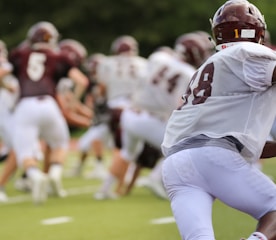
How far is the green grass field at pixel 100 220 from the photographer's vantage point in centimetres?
744

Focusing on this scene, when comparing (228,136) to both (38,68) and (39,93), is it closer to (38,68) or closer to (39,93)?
(39,93)

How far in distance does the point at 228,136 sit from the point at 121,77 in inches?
316

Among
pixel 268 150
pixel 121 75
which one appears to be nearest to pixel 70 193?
pixel 121 75

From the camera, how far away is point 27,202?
10070 millimetres

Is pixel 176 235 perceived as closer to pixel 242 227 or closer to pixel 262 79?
pixel 242 227

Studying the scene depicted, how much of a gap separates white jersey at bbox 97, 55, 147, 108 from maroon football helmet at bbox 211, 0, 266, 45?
736 cm

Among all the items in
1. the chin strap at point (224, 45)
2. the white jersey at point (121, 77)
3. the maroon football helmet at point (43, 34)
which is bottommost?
the white jersey at point (121, 77)

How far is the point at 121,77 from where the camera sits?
1269 centimetres

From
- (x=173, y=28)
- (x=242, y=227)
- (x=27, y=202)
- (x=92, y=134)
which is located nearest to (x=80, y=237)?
(x=242, y=227)

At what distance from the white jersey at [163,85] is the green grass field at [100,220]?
3.02ft

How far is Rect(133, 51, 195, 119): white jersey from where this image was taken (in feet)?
31.2

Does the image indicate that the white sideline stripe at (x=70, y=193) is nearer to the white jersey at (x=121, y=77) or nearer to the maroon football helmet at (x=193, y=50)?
the white jersey at (x=121, y=77)

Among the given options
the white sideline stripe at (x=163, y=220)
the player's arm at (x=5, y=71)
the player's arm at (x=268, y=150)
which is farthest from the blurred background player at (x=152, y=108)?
the player's arm at (x=268, y=150)

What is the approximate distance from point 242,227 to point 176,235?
0.59m
